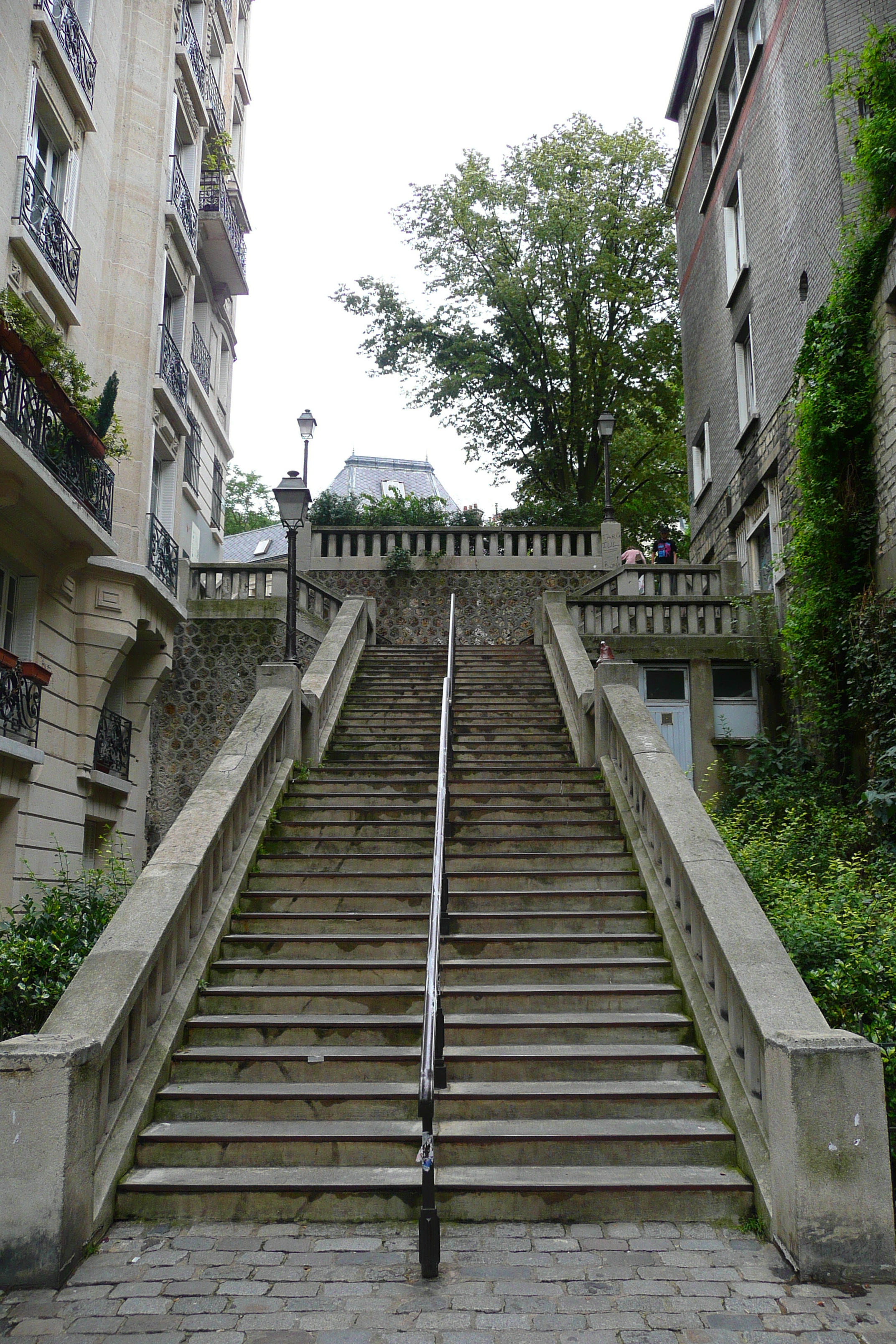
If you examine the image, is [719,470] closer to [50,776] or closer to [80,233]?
[80,233]

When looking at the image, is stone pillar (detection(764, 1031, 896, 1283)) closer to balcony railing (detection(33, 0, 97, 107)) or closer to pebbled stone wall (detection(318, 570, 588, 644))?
balcony railing (detection(33, 0, 97, 107))

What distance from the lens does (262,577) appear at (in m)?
17.8

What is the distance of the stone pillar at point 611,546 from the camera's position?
20.3 metres

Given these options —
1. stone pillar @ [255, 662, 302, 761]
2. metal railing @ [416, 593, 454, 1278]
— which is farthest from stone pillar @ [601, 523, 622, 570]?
metal railing @ [416, 593, 454, 1278]

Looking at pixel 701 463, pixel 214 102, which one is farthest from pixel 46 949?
pixel 214 102

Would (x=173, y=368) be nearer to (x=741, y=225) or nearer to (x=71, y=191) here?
(x=71, y=191)

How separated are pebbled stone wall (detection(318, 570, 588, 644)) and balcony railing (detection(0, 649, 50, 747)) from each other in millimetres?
8847

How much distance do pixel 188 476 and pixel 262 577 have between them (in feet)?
11.4

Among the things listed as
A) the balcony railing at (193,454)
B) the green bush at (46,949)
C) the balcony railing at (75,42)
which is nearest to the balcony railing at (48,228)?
the balcony railing at (75,42)

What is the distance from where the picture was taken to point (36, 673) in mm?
11766

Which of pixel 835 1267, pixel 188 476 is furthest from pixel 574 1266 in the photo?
pixel 188 476

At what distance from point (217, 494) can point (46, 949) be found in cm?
1773

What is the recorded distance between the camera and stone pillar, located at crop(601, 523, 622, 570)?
20344 mm

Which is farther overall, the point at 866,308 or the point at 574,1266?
the point at 866,308
